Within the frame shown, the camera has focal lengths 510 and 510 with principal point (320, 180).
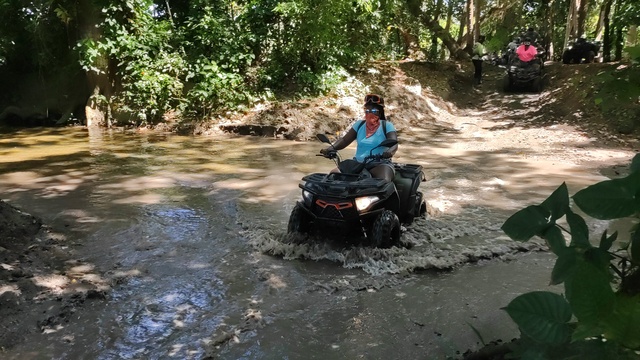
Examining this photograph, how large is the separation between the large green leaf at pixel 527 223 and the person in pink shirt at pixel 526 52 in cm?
1559

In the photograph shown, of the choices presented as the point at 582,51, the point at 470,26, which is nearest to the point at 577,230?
the point at 582,51

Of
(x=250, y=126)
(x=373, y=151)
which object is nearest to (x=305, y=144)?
(x=250, y=126)

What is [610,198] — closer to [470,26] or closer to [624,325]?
[624,325]

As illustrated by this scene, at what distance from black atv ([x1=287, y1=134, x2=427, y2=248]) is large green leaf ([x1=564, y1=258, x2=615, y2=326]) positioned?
3.93 m

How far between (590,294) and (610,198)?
0.21m

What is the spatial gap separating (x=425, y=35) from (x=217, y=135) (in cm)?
1272

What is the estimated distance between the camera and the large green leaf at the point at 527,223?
126 cm

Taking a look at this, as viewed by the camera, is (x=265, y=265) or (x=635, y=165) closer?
(x=635, y=165)

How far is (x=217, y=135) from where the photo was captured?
568 inches

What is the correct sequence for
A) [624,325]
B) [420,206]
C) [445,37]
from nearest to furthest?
[624,325] → [420,206] → [445,37]

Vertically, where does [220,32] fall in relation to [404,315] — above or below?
above

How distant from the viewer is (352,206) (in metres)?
4.99

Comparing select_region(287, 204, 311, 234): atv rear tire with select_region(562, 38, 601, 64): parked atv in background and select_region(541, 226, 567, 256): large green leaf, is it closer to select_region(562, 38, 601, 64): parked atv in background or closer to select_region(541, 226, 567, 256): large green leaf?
select_region(541, 226, 567, 256): large green leaf

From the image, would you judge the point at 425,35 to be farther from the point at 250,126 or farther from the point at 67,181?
the point at 67,181
